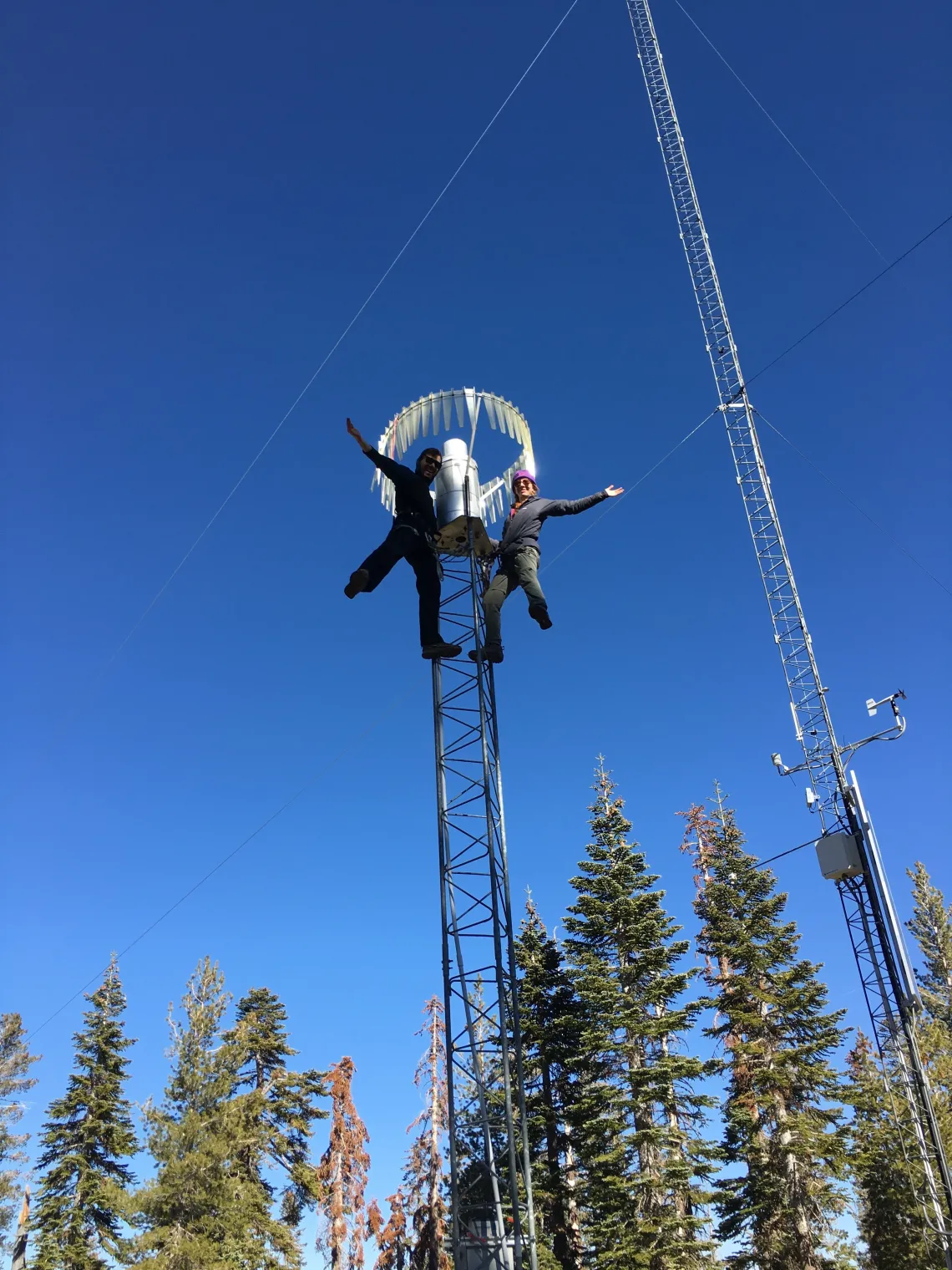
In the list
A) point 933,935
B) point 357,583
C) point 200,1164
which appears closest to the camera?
point 357,583

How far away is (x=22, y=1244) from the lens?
2297cm

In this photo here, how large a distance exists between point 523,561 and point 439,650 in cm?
124

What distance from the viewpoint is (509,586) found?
31.3 ft

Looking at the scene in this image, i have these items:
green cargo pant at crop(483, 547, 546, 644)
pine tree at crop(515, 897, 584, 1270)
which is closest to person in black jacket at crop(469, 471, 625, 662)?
green cargo pant at crop(483, 547, 546, 644)

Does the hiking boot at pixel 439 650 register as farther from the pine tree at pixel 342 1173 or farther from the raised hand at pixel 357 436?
the pine tree at pixel 342 1173

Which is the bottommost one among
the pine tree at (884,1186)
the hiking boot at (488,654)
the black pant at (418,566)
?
the pine tree at (884,1186)

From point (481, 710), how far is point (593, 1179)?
44.9ft

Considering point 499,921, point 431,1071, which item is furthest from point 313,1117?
point 499,921

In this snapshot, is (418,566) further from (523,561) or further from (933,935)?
(933,935)

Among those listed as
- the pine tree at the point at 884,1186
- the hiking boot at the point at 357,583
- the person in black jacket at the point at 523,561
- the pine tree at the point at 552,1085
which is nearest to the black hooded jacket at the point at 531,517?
the person in black jacket at the point at 523,561

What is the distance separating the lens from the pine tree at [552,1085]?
2014 cm

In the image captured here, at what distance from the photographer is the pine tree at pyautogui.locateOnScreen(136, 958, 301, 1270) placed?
17.0 m

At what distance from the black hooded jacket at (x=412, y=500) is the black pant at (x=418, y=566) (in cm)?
14

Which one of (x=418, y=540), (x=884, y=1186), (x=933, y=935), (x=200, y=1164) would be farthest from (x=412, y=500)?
(x=933, y=935)
